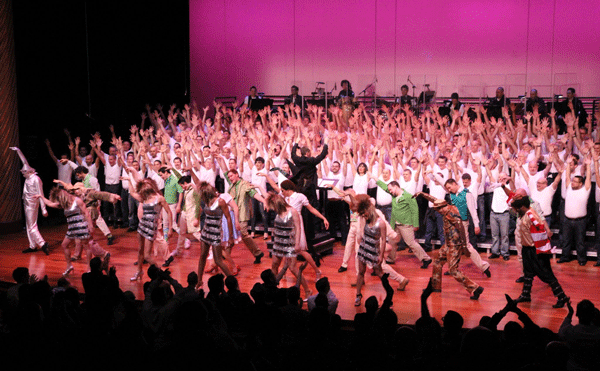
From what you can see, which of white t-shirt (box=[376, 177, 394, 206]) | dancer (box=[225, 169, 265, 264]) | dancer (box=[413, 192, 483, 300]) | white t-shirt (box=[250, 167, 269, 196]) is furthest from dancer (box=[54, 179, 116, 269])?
dancer (box=[413, 192, 483, 300])

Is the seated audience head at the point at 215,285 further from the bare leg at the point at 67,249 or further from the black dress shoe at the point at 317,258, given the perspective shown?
the bare leg at the point at 67,249

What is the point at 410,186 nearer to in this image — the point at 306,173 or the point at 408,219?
the point at 408,219

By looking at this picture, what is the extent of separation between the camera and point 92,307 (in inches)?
179

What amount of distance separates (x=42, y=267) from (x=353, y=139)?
5.57m

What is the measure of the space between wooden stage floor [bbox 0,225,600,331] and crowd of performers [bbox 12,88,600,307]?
0.59 ft

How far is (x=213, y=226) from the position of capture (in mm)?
7707

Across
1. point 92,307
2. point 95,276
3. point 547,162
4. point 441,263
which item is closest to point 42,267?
point 95,276

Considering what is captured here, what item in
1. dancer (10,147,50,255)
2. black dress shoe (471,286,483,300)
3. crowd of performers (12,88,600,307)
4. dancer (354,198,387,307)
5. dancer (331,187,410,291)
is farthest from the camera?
dancer (10,147,50,255)

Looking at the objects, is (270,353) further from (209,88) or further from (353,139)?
(209,88)

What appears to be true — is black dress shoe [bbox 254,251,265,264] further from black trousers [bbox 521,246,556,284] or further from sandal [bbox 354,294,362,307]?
black trousers [bbox 521,246,556,284]

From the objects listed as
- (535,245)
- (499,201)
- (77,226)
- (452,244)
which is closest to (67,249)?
(77,226)

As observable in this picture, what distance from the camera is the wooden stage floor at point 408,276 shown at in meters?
6.98

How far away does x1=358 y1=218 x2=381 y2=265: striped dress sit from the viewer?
710 centimetres

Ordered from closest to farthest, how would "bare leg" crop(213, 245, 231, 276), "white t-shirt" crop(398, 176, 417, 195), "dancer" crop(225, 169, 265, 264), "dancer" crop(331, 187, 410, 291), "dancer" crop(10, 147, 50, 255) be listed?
"dancer" crop(331, 187, 410, 291) → "bare leg" crop(213, 245, 231, 276) → "dancer" crop(225, 169, 265, 264) → "white t-shirt" crop(398, 176, 417, 195) → "dancer" crop(10, 147, 50, 255)
